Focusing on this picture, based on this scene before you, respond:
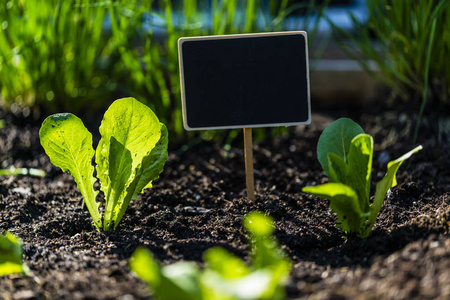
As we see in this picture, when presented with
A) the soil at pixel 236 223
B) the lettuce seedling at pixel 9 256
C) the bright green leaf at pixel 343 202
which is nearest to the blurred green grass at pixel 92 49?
the soil at pixel 236 223

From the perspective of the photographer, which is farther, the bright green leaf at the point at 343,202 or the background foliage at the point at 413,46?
the background foliage at the point at 413,46

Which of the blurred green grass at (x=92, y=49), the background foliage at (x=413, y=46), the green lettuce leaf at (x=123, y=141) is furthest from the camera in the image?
the blurred green grass at (x=92, y=49)

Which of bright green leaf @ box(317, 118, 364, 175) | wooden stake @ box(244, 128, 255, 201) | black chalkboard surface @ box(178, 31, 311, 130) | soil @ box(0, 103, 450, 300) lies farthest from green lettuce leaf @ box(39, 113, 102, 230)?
bright green leaf @ box(317, 118, 364, 175)

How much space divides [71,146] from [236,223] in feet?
1.34

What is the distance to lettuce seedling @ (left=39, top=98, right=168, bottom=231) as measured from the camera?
3.70ft

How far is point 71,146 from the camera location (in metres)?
1.15

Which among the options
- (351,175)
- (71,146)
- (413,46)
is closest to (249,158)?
(351,175)

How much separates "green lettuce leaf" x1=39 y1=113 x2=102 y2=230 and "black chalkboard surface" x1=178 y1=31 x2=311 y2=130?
0.25m

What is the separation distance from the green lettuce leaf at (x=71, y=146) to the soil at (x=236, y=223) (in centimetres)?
12

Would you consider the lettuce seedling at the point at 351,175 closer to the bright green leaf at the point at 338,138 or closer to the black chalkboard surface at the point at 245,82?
the bright green leaf at the point at 338,138

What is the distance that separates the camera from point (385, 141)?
1.86 metres

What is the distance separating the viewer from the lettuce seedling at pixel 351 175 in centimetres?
101

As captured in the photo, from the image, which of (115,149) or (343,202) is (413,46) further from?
(115,149)

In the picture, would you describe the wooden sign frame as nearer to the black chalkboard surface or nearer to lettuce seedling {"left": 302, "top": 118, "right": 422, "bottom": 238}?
the black chalkboard surface
